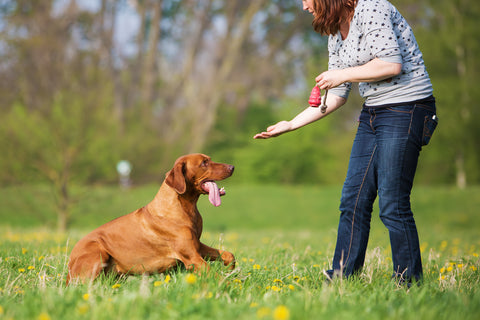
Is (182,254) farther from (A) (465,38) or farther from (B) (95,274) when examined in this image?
(A) (465,38)

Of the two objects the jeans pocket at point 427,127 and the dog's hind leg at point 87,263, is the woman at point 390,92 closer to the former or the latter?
the jeans pocket at point 427,127

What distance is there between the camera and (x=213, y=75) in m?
24.5

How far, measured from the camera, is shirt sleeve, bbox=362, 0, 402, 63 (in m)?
3.07

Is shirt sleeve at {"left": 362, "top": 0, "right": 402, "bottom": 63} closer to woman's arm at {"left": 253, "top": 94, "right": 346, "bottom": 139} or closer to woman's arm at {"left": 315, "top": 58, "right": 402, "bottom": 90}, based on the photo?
woman's arm at {"left": 315, "top": 58, "right": 402, "bottom": 90}

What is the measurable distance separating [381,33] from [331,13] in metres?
0.39

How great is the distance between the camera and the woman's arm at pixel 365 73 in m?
3.06

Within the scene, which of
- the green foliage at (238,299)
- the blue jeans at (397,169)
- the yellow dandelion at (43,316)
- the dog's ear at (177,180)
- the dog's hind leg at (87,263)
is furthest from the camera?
the dog's ear at (177,180)

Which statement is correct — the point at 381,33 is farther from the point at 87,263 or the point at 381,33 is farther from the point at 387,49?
the point at 87,263

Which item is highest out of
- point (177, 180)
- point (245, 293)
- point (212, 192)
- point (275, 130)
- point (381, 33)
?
point (381, 33)

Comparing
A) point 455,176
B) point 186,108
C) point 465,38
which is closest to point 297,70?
point 186,108

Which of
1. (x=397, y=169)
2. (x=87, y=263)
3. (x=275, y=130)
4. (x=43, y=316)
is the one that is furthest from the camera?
(x=275, y=130)

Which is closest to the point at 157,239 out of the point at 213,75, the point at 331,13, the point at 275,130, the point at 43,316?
the point at 275,130

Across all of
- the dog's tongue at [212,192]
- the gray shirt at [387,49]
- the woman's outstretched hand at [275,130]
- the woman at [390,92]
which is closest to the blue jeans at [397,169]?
the woman at [390,92]

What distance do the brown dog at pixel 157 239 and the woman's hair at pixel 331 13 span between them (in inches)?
58.2
